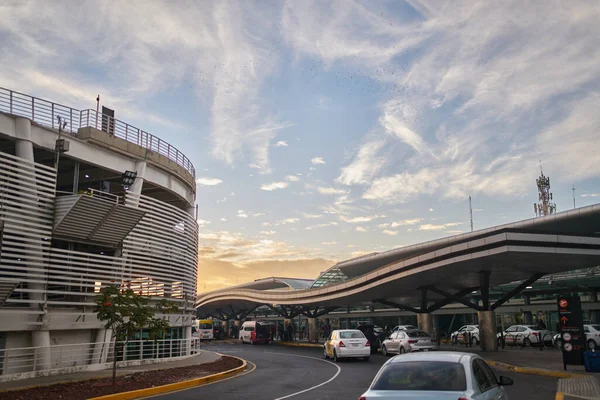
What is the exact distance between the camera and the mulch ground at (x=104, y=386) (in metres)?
14.3

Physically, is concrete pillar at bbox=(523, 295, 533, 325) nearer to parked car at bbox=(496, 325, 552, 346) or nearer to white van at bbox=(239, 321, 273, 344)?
parked car at bbox=(496, 325, 552, 346)

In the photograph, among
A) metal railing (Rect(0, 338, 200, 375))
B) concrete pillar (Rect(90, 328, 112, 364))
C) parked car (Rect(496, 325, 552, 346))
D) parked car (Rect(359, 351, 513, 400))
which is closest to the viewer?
parked car (Rect(359, 351, 513, 400))

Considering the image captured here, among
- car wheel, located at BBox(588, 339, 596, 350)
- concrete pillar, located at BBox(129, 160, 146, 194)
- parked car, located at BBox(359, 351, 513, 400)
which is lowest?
car wheel, located at BBox(588, 339, 596, 350)

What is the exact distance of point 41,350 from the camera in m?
20.4

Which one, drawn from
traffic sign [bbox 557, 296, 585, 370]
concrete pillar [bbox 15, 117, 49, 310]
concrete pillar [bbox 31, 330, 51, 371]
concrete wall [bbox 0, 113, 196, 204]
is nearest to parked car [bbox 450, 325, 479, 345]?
traffic sign [bbox 557, 296, 585, 370]

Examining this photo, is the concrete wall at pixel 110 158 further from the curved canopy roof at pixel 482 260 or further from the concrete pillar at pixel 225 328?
the concrete pillar at pixel 225 328

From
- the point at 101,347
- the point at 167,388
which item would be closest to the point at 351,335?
the point at 101,347

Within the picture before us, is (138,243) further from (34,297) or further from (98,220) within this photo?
(34,297)

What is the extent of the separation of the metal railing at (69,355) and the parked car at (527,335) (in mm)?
22342

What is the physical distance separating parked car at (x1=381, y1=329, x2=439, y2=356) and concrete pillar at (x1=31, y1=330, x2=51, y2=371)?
1714 cm

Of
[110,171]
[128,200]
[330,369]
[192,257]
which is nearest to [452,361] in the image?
[330,369]

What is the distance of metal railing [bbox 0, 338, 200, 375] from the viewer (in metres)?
19.7

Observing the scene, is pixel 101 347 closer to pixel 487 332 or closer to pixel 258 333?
pixel 487 332

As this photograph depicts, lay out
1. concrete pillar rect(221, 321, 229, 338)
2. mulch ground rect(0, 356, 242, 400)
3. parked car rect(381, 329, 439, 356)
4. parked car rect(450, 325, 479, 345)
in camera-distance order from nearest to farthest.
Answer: mulch ground rect(0, 356, 242, 400) → parked car rect(381, 329, 439, 356) → parked car rect(450, 325, 479, 345) → concrete pillar rect(221, 321, 229, 338)
